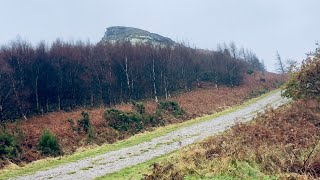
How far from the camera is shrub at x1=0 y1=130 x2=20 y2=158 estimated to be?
→ 76.4 feet

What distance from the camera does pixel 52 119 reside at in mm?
33469

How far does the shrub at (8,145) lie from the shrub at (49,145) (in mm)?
1676

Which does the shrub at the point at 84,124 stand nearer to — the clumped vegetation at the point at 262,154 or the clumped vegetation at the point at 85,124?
the clumped vegetation at the point at 85,124

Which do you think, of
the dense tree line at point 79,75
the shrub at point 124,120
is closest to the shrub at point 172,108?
the shrub at point 124,120

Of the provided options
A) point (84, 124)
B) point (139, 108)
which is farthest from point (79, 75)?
point (84, 124)

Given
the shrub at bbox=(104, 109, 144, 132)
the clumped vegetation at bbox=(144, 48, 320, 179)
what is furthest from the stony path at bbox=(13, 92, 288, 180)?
the shrub at bbox=(104, 109, 144, 132)

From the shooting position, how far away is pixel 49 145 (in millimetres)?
25062

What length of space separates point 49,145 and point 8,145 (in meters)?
2.84

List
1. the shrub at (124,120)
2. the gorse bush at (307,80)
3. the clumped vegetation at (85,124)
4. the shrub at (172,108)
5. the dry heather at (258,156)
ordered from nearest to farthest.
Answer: the dry heather at (258,156) < the gorse bush at (307,80) < the clumped vegetation at (85,124) < the shrub at (124,120) < the shrub at (172,108)

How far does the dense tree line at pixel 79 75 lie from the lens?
37.7m

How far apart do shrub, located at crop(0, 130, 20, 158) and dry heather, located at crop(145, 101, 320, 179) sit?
14.2 meters

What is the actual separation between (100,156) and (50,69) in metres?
24.8

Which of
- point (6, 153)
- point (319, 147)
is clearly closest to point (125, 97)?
point (6, 153)

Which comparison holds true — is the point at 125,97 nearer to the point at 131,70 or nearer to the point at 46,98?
the point at 131,70
